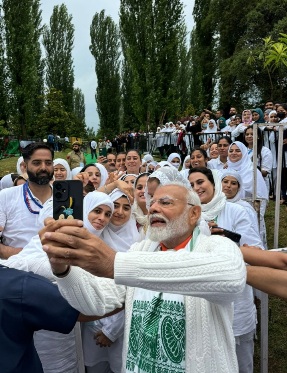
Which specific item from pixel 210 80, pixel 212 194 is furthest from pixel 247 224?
pixel 210 80

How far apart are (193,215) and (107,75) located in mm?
37816

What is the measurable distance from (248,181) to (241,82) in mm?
18167

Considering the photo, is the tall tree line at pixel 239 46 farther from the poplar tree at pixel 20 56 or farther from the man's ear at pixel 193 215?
the man's ear at pixel 193 215

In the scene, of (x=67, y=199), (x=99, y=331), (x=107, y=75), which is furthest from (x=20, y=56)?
(x=67, y=199)

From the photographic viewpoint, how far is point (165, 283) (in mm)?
1287

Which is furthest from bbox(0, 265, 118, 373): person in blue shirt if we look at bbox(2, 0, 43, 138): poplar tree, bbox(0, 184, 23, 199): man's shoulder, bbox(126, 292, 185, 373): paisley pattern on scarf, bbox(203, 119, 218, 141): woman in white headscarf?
bbox(2, 0, 43, 138): poplar tree

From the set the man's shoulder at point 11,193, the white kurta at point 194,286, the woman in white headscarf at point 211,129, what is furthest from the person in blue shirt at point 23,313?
the woman in white headscarf at point 211,129

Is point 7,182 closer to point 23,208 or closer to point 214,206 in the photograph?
point 23,208

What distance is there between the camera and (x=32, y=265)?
2289 mm

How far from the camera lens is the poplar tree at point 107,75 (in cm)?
3825

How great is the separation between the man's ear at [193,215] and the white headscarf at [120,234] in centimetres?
126

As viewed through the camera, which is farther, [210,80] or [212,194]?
[210,80]

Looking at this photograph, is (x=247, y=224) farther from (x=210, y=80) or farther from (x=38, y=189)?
(x=210, y=80)

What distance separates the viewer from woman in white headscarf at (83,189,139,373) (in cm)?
301
